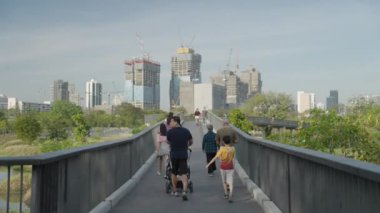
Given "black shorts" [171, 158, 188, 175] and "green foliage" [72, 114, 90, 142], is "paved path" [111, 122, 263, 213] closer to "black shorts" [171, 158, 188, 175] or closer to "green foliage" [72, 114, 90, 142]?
"black shorts" [171, 158, 188, 175]

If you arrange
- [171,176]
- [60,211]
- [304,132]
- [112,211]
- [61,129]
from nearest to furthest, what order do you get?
[60,211] → [112,211] → [171,176] → [304,132] → [61,129]

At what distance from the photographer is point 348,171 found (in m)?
4.91

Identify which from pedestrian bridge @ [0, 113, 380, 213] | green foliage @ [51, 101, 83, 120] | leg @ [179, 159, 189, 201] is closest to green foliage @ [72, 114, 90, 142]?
green foliage @ [51, 101, 83, 120]

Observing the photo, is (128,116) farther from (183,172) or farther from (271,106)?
(183,172)

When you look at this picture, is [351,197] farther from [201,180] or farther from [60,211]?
[201,180]

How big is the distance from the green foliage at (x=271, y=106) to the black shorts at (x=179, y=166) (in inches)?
4694

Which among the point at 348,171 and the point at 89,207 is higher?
the point at 348,171

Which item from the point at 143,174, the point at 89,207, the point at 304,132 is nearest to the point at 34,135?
the point at 304,132

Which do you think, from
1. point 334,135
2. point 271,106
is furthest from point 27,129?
point 334,135

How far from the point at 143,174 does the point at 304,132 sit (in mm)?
26865

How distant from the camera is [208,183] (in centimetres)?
1430

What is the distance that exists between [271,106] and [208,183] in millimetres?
123195

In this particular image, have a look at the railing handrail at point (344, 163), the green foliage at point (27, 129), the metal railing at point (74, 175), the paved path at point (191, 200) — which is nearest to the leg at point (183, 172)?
the paved path at point (191, 200)

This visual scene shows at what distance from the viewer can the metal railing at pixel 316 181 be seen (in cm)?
458
